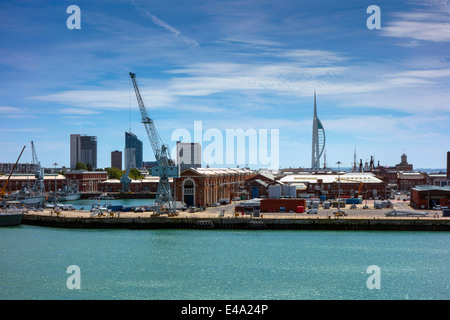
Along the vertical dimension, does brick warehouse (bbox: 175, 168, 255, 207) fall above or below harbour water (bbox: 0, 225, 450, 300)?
above

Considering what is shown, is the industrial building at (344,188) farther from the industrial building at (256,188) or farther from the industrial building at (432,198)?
the industrial building at (432,198)

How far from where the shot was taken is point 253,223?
5500 cm

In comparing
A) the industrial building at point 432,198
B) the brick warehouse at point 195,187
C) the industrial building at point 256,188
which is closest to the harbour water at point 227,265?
the industrial building at point 432,198

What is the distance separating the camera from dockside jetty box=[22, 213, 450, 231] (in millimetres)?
53469

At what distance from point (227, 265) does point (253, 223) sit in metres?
20.4

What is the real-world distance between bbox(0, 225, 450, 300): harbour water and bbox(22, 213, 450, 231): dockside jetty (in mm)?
1919

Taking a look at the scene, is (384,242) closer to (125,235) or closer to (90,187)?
(125,235)

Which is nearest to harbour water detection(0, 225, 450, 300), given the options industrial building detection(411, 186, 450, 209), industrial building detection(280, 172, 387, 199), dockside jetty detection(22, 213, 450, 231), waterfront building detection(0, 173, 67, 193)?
dockside jetty detection(22, 213, 450, 231)

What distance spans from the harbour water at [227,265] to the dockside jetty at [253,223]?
192 cm

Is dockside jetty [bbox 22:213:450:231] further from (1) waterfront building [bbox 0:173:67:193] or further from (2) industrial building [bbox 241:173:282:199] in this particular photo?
(1) waterfront building [bbox 0:173:67:193]

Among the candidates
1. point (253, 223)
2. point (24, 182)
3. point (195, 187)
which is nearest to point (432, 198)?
point (253, 223)

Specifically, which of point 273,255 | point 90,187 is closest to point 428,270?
point 273,255

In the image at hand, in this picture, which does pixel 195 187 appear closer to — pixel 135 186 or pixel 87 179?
pixel 135 186

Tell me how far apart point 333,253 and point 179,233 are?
61.0ft
